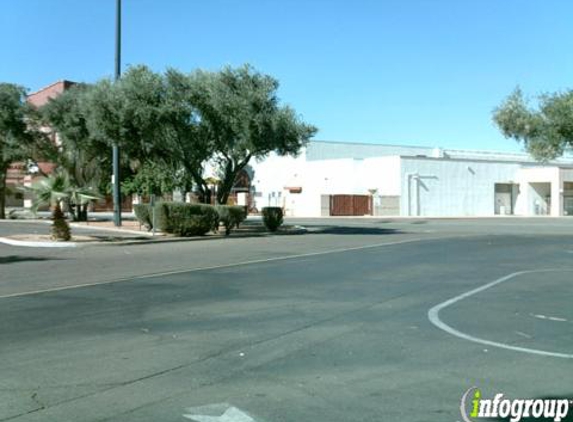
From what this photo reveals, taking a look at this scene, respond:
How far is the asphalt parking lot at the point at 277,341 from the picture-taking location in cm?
577

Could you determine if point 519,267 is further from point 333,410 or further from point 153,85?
point 153,85

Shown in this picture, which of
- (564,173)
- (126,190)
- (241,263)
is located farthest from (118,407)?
(564,173)

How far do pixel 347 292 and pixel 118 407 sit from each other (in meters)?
7.08

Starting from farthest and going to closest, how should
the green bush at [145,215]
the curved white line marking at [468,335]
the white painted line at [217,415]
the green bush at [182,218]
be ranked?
the green bush at [145,215], the green bush at [182,218], the curved white line marking at [468,335], the white painted line at [217,415]

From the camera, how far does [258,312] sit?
10.1 meters

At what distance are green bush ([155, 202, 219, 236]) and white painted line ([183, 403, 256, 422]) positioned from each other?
23.9 metres

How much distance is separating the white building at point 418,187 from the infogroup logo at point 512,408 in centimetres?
5832

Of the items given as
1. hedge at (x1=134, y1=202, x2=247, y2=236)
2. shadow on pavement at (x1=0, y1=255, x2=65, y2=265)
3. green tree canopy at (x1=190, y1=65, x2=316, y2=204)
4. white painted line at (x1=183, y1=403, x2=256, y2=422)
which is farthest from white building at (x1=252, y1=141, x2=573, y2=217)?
white painted line at (x1=183, y1=403, x2=256, y2=422)

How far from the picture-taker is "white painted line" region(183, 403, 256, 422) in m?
5.32

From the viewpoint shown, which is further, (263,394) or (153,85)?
(153,85)

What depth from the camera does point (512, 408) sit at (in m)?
5.53

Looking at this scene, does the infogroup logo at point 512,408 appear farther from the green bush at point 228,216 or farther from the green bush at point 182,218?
the green bush at point 228,216

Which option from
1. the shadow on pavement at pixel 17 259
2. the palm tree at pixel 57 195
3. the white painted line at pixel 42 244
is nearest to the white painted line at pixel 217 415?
the shadow on pavement at pixel 17 259

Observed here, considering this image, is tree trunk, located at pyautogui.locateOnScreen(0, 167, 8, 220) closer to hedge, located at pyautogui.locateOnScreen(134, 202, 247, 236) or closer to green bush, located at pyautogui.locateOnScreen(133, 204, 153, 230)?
green bush, located at pyautogui.locateOnScreen(133, 204, 153, 230)
